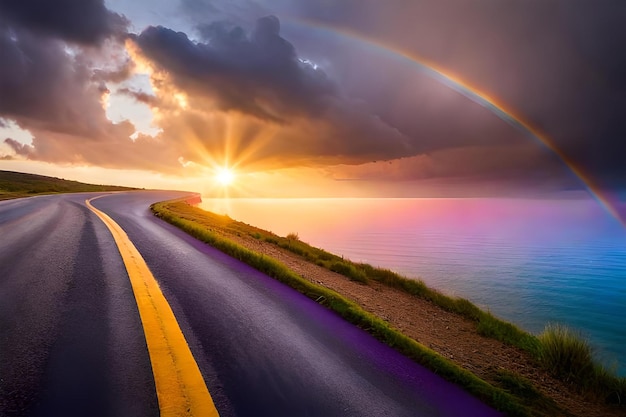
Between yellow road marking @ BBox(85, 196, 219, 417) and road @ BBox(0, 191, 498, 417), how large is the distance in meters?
0.07

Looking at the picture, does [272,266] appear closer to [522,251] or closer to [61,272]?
[61,272]

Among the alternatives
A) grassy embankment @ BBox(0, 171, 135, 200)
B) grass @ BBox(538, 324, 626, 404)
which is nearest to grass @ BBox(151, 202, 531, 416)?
grass @ BBox(538, 324, 626, 404)

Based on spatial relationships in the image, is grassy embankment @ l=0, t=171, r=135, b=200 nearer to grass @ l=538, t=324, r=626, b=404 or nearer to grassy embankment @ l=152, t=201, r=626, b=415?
grassy embankment @ l=152, t=201, r=626, b=415

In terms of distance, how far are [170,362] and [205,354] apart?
327mm

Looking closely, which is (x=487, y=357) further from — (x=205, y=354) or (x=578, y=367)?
(x=205, y=354)

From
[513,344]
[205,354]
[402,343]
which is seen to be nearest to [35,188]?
[205,354]

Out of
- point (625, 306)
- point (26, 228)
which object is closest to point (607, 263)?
point (625, 306)

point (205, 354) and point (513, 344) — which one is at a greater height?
point (205, 354)

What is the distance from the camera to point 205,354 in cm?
298

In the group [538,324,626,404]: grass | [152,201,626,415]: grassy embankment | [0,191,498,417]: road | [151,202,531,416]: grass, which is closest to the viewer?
[0,191,498,417]: road

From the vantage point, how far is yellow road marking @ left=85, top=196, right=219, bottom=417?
86.7 inches

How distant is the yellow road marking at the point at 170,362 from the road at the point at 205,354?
0.22ft

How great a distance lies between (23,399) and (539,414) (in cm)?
441

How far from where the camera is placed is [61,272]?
5441 millimetres
